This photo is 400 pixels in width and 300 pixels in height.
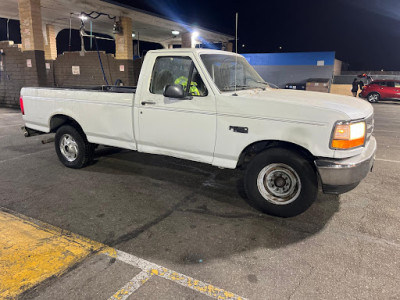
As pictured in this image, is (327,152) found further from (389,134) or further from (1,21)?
(1,21)

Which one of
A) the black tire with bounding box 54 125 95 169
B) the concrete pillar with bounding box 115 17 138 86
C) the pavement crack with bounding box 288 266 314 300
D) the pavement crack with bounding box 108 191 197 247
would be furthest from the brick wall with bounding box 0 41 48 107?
the pavement crack with bounding box 288 266 314 300

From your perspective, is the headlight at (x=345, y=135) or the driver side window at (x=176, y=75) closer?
the headlight at (x=345, y=135)

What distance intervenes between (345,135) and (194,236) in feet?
6.57

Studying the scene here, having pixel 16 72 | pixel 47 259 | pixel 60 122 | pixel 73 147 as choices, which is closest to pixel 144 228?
pixel 47 259

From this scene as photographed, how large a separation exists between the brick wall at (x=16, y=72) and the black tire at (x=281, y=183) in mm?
12998

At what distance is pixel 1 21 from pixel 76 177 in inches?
1231

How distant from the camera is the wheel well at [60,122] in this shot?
5.66m

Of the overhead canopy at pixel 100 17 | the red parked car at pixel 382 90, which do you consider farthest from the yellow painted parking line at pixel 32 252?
the red parked car at pixel 382 90

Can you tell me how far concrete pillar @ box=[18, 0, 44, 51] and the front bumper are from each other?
45.3ft

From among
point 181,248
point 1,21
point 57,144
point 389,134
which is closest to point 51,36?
point 1,21

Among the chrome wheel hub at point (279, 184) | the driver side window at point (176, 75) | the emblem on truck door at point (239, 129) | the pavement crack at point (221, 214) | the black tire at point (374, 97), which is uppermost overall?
the driver side window at point (176, 75)

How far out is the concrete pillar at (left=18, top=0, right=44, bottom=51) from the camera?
1303 centimetres

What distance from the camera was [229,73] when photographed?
4594 mm

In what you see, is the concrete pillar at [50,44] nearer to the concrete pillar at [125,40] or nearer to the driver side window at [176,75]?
the concrete pillar at [125,40]
